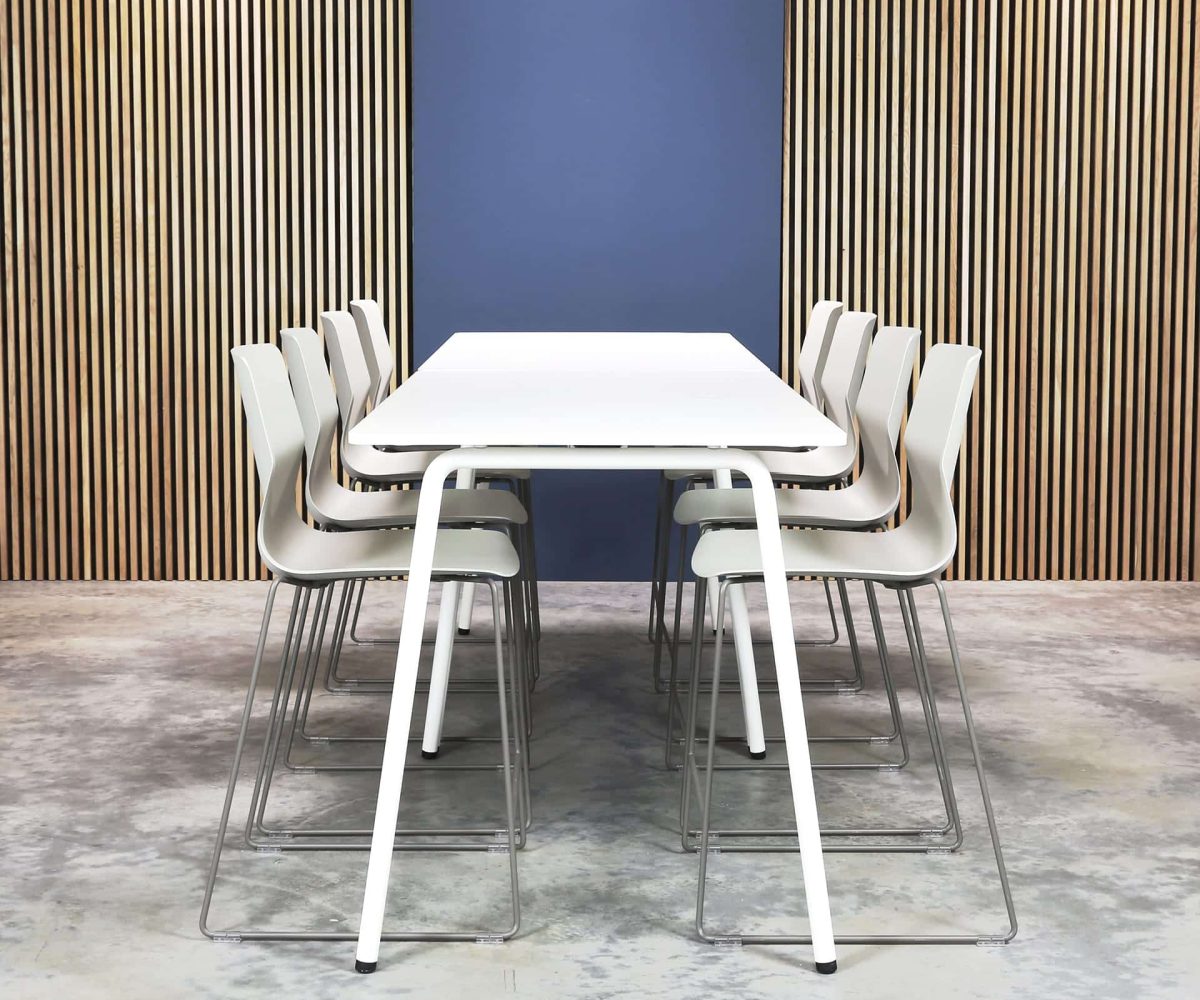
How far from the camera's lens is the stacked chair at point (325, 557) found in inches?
127

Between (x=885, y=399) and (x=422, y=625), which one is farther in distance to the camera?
(x=885, y=399)

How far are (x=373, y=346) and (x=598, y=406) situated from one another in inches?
102

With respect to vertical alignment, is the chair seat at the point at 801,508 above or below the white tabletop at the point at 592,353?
below

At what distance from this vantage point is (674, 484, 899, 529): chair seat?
13.3ft

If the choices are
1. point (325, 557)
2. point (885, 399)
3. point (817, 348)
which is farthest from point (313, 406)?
point (817, 348)

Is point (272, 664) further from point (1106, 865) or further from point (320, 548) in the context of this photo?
point (1106, 865)

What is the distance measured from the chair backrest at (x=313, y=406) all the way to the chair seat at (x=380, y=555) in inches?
7.7

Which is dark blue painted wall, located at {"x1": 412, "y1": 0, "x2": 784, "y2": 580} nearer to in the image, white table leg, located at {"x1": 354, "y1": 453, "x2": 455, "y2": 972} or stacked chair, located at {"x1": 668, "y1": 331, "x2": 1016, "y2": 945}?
stacked chair, located at {"x1": 668, "y1": 331, "x2": 1016, "y2": 945}

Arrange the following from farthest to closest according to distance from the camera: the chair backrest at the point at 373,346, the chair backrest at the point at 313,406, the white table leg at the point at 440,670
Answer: the chair backrest at the point at 373,346 → the white table leg at the point at 440,670 → the chair backrest at the point at 313,406

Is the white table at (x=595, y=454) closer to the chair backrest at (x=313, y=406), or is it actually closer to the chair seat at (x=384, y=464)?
the chair backrest at (x=313, y=406)

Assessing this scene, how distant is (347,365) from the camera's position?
4781mm

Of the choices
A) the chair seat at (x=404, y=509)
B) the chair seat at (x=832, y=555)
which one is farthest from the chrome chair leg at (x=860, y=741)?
the chair seat at (x=404, y=509)

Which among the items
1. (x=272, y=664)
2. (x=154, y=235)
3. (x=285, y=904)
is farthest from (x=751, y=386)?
(x=154, y=235)

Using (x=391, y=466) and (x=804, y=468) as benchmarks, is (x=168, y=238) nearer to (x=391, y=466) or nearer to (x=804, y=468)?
(x=391, y=466)
